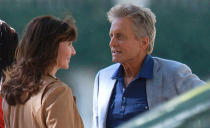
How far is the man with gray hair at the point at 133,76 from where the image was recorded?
2434 millimetres

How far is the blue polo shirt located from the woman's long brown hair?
561 millimetres

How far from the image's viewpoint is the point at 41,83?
2.03 m

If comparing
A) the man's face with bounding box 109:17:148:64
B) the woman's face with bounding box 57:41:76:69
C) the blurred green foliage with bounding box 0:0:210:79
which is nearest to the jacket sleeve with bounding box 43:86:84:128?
the woman's face with bounding box 57:41:76:69

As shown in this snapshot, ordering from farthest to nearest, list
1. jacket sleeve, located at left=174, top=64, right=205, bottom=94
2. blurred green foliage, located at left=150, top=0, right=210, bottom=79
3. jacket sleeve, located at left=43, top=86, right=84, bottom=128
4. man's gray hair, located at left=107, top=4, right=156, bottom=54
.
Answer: blurred green foliage, located at left=150, top=0, right=210, bottom=79 < man's gray hair, located at left=107, top=4, right=156, bottom=54 < jacket sleeve, located at left=174, top=64, right=205, bottom=94 < jacket sleeve, located at left=43, top=86, right=84, bottom=128

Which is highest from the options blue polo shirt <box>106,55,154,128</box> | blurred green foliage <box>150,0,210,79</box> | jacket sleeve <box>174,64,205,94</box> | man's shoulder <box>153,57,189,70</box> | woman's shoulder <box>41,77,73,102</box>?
woman's shoulder <box>41,77,73,102</box>

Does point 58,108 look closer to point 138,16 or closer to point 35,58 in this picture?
point 35,58

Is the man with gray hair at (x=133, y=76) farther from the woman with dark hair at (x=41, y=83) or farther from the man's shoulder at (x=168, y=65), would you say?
the woman with dark hair at (x=41, y=83)

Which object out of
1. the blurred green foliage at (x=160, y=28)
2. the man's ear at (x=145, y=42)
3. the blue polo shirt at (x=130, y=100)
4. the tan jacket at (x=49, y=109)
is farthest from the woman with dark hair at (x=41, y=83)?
the blurred green foliage at (x=160, y=28)

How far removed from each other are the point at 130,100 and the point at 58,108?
604mm

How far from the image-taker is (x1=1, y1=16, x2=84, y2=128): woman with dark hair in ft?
6.54

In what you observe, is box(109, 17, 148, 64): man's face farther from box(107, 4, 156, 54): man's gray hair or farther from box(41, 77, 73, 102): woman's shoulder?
box(41, 77, 73, 102): woman's shoulder

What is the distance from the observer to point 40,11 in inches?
225

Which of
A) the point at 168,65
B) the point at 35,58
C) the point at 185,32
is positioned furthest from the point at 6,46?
the point at 185,32

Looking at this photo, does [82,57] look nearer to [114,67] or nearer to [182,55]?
[182,55]
